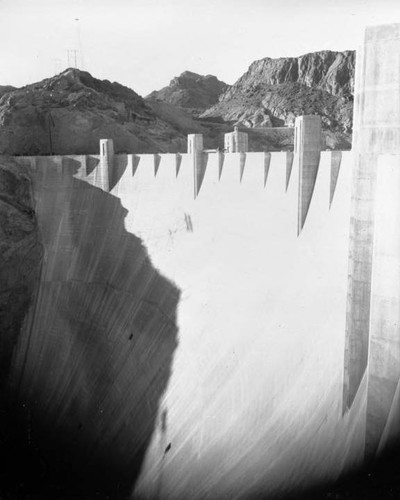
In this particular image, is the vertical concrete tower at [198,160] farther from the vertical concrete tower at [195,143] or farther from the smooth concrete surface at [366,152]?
the smooth concrete surface at [366,152]

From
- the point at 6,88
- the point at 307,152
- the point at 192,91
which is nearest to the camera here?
the point at 307,152

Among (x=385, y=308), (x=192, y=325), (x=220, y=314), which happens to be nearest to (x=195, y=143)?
(x=220, y=314)

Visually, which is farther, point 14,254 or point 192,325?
point 14,254

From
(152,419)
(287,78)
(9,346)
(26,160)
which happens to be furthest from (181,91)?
(152,419)

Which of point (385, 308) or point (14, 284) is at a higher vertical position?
point (385, 308)

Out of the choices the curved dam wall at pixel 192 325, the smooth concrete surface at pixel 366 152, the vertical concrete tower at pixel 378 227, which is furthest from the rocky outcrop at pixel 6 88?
the vertical concrete tower at pixel 378 227

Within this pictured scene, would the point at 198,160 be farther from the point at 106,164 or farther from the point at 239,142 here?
the point at 106,164

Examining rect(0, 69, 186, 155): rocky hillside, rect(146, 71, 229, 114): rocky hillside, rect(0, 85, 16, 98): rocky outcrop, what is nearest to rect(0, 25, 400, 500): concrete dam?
rect(0, 69, 186, 155): rocky hillside

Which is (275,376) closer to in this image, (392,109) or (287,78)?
(392,109)
